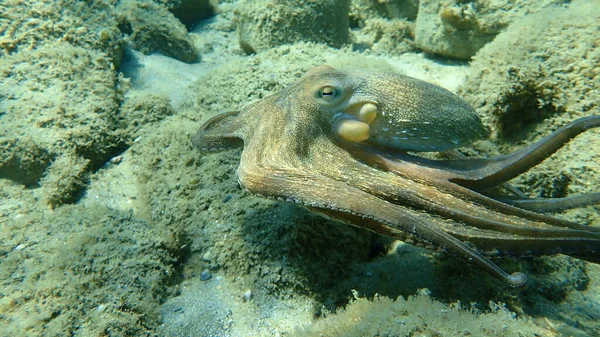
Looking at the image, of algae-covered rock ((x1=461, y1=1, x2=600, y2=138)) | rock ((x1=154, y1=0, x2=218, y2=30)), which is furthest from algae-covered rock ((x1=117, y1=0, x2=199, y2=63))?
algae-covered rock ((x1=461, y1=1, x2=600, y2=138))

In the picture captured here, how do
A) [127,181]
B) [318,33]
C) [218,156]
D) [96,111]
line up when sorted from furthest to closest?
[318,33]
[96,111]
[127,181]
[218,156]

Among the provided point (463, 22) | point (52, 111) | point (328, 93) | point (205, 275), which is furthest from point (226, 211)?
point (463, 22)

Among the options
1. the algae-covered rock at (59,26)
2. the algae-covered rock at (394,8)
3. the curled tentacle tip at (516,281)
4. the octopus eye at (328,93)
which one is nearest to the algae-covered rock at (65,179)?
the algae-covered rock at (59,26)

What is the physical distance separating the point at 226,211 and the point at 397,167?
1.36 m

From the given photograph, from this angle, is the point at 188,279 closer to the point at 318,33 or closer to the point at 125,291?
the point at 125,291

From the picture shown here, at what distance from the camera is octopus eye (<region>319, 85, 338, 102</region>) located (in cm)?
208

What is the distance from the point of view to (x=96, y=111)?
3.68 metres

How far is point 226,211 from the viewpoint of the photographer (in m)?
2.54

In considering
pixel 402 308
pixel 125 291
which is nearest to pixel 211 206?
pixel 125 291

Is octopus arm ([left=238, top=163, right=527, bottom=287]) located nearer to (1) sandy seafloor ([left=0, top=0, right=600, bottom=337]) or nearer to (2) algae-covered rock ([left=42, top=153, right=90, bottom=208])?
(1) sandy seafloor ([left=0, top=0, right=600, bottom=337])

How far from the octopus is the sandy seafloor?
0.41m

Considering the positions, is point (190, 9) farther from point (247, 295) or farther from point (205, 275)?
point (247, 295)

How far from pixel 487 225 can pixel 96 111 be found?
3.96m

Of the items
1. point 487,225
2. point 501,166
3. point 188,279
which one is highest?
point 501,166
